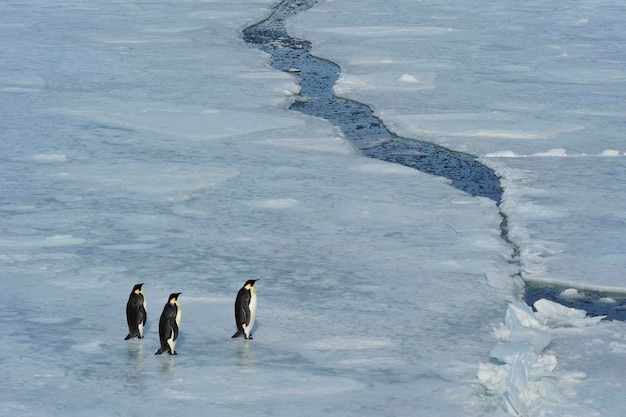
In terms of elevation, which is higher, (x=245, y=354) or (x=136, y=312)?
(x=136, y=312)

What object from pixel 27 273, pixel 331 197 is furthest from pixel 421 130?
pixel 27 273

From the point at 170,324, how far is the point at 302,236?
5.68 feet

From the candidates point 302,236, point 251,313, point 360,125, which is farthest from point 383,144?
point 251,313

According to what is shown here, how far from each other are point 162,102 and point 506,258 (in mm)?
4434

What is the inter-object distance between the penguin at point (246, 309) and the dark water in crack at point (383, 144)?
1434 mm

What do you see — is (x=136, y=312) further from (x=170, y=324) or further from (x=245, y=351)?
(x=245, y=351)

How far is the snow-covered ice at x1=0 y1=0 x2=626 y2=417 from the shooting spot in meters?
3.84

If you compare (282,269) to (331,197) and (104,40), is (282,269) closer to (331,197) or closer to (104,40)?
(331,197)

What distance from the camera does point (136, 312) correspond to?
4070 mm

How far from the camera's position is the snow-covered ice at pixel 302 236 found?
384 centimetres

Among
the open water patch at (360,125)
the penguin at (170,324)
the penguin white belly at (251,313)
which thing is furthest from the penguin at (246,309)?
the open water patch at (360,125)

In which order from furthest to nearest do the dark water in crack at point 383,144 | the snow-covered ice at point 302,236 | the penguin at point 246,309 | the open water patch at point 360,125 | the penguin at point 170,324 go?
the open water patch at point 360,125
the dark water in crack at point 383,144
the penguin at point 246,309
the penguin at point 170,324
the snow-covered ice at point 302,236

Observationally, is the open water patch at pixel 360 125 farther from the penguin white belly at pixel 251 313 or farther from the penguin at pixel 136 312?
the penguin at pixel 136 312

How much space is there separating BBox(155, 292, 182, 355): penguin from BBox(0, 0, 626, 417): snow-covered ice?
0.06 m
